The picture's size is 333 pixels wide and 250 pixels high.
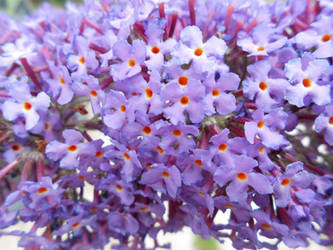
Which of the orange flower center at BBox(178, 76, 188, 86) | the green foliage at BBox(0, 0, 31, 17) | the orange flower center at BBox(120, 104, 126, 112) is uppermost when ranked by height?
the green foliage at BBox(0, 0, 31, 17)

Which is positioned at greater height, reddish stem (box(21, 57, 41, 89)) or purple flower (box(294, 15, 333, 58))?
reddish stem (box(21, 57, 41, 89))

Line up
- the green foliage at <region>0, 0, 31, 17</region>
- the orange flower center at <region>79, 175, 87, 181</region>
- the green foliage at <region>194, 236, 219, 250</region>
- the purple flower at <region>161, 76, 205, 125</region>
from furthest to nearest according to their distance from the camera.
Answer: the green foliage at <region>194, 236, 219, 250</region> < the green foliage at <region>0, 0, 31, 17</region> < the orange flower center at <region>79, 175, 87, 181</region> < the purple flower at <region>161, 76, 205, 125</region>

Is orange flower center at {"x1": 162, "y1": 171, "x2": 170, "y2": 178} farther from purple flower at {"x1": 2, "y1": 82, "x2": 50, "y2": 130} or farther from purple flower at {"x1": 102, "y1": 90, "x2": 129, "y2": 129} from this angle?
purple flower at {"x1": 2, "y1": 82, "x2": 50, "y2": 130}

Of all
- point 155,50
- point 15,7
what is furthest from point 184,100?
point 15,7

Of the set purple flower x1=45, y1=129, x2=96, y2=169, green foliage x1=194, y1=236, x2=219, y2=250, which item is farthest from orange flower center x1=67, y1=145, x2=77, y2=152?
green foliage x1=194, y1=236, x2=219, y2=250

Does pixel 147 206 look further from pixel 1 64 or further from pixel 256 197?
pixel 1 64

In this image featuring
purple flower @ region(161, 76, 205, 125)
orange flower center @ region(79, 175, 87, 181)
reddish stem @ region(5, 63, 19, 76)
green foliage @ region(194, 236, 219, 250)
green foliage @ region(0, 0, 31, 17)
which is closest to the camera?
purple flower @ region(161, 76, 205, 125)

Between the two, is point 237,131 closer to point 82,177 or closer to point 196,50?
point 196,50

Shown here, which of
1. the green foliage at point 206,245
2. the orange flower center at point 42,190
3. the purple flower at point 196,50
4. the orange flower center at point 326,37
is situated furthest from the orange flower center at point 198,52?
the green foliage at point 206,245

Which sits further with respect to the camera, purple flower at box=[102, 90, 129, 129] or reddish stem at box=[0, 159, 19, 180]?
reddish stem at box=[0, 159, 19, 180]
